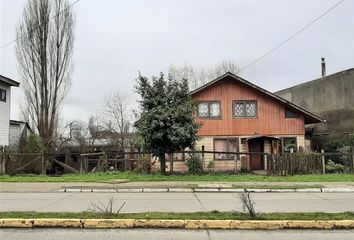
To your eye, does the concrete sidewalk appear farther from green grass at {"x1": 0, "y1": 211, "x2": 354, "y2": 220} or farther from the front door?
the front door

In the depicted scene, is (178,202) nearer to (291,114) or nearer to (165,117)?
(165,117)

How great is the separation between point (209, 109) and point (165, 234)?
23.5m

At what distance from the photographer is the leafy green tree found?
22359mm

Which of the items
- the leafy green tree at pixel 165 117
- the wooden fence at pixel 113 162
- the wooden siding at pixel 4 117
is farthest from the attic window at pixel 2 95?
the leafy green tree at pixel 165 117

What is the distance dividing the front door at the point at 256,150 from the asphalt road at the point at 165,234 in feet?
71.8

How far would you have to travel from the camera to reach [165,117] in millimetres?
22172

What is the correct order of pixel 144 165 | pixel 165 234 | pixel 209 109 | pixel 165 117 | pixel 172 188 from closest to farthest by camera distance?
pixel 165 234
pixel 172 188
pixel 165 117
pixel 144 165
pixel 209 109

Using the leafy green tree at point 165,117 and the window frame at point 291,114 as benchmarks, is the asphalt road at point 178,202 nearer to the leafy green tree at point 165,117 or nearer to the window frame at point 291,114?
the leafy green tree at point 165,117

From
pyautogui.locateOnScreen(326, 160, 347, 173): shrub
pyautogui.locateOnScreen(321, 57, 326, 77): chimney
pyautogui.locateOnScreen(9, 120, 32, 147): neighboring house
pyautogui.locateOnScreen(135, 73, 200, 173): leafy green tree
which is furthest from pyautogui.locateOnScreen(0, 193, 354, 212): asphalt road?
pyautogui.locateOnScreen(321, 57, 326, 77): chimney

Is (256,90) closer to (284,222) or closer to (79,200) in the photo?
(79,200)

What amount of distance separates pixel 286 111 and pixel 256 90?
2.67m

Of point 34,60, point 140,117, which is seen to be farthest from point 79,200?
point 34,60

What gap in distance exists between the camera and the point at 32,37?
35.5 m

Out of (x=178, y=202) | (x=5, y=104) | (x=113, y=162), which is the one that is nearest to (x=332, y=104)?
(x=113, y=162)
